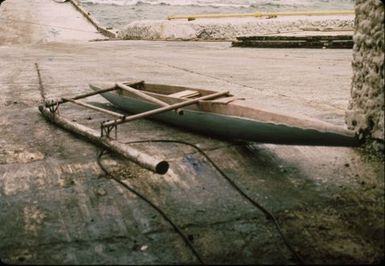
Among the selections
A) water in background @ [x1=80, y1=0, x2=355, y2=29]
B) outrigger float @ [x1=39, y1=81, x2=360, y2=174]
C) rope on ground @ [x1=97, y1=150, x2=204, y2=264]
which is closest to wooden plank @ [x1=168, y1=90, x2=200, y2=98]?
outrigger float @ [x1=39, y1=81, x2=360, y2=174]

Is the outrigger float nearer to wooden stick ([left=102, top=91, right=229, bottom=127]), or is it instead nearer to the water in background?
wooden stick ([left=102, top=91, right=229, bottom=127])

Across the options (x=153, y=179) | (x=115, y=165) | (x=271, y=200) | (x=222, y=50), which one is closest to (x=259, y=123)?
(x=271, y=200)

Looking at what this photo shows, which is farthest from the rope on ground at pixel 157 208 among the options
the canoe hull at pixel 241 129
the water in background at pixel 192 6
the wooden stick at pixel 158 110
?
the water in background at pixel 192 6

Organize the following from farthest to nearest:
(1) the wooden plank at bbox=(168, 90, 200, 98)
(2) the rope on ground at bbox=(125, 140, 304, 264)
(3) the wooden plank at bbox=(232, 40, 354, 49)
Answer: (3) the wooden plank at bbox=(232, 40, 354, 49), (1) the wooden plank at bbox=(168, 90, 200, 98), (2) the rope on ground at bbox=(125, 140, 304, 264)

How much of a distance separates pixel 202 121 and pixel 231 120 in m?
0.46

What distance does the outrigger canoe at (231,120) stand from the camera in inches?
133

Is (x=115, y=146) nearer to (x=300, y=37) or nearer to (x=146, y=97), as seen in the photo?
(x=146, y=97)

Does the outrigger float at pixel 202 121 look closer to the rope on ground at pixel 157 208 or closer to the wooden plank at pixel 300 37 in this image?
the rope on ground at pixel 157 208

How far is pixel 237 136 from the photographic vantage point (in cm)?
409

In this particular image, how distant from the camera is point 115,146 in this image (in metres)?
3.92

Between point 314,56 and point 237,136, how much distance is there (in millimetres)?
8335

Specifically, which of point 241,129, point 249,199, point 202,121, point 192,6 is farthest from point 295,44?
point 192,6

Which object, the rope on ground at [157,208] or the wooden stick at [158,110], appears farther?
the wooden stick at [158,110]

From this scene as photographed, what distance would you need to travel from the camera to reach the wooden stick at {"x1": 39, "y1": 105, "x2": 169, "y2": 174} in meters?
3.31
